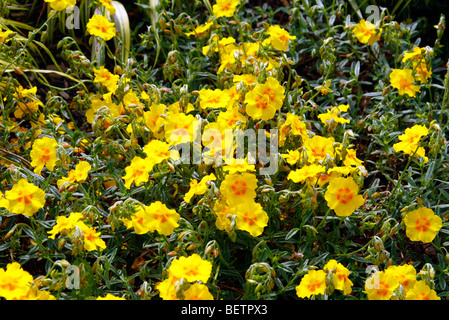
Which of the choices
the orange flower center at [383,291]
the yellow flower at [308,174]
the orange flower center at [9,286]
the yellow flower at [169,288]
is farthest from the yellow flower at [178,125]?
the orange flower center at [383,291]

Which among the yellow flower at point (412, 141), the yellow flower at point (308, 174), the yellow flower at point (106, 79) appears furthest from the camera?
the yellow flower at point (106, 79)

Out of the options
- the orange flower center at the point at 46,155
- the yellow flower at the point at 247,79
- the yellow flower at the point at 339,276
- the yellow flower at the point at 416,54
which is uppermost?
the yellow flower at the point at 416,54

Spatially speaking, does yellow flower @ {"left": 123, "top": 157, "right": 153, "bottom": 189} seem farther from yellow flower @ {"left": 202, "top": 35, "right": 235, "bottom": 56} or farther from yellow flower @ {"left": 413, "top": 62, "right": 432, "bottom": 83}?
yellow flower @ {"left": 413, "top": 62, "right": 432, "bottom": 83}

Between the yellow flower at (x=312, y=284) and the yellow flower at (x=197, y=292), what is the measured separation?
42 cm

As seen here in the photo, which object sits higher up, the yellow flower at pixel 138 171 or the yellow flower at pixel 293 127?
the yellow flower at pixel 293 127

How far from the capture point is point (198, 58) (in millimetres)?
3701

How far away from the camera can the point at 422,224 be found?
2549 millimetres

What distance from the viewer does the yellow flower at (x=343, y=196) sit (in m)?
2.45

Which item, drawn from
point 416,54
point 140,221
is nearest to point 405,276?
point 140,221

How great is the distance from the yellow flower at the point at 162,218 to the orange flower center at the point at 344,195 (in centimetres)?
69

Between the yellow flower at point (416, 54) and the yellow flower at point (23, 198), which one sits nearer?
the yellow flower at point (23, 198)

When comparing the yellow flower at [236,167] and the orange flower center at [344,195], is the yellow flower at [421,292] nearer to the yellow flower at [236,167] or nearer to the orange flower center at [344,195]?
the orange flower center at [344,195]

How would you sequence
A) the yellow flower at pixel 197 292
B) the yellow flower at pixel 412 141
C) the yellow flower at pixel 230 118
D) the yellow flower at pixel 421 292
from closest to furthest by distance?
the yellow flower at pixel 197 292 → the yellow flower at pixel 421 292 → the yellow flower at pixel 412 141 → the yellow flower at pixel 230 118
